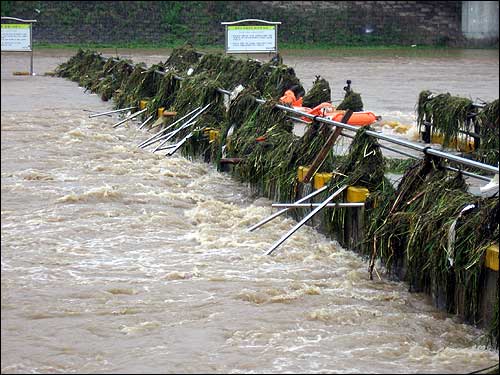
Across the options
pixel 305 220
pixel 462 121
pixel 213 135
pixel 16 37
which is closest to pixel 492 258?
pixel 305 220

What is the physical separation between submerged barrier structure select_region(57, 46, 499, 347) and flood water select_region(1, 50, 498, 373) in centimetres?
25

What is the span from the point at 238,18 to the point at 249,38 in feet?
101

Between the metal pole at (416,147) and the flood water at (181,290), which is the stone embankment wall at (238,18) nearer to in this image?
the flood water at (181,290)

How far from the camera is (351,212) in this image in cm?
1048

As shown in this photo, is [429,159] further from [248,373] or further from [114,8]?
[114,8]

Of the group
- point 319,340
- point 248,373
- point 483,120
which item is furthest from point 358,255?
point 483,120

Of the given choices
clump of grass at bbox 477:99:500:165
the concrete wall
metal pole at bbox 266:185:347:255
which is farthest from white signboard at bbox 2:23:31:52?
the concrete wall

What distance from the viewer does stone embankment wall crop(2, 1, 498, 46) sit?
172 ft

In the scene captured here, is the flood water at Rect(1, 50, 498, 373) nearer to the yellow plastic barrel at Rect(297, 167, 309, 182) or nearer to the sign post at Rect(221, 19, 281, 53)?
the yellow plastic barrel at Rect(297, 167, 309, 182)

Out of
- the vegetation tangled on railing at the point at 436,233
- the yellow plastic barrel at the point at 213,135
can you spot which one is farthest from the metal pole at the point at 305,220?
the yellow plastic barrel at the point at 213,135

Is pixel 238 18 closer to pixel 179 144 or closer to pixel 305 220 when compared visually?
pixel 179 144

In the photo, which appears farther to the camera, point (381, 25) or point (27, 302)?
point (381, 25)

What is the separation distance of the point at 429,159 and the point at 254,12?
48473mm

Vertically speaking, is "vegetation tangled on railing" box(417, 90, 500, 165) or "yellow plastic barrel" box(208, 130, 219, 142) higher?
"vegetation tangled on railing" box(417, 90, 500, 165)
